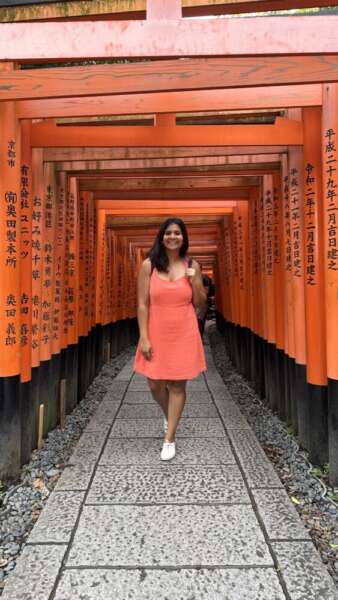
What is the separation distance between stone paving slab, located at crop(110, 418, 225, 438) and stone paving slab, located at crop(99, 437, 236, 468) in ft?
0.46

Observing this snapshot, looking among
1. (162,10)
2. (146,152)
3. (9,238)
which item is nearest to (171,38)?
(162,10)

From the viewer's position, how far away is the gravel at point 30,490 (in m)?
2.23

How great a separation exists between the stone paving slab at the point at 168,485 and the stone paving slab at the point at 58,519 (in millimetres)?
108

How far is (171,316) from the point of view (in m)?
2.91

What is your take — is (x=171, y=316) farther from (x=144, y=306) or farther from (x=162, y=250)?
(x=162, y=250)

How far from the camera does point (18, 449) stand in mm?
3027

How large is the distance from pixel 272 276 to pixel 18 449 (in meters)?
3.24

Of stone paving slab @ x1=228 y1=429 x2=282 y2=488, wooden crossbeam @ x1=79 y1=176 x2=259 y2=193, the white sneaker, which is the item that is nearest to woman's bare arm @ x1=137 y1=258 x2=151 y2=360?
the white sneaker

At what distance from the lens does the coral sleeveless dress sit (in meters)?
2.90

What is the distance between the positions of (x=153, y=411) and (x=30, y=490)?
1.88m

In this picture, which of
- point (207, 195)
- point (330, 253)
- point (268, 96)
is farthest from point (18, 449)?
point (207, 195)

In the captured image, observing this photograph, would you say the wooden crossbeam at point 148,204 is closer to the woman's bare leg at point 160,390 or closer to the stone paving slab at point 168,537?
the woman's bare leg at point 160,390

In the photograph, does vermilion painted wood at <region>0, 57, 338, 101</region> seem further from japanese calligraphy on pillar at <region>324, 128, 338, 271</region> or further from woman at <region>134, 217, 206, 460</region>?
woman at <region>134, 217, 206, 460</region>

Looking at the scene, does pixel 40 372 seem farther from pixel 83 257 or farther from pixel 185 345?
pixel 83 257
